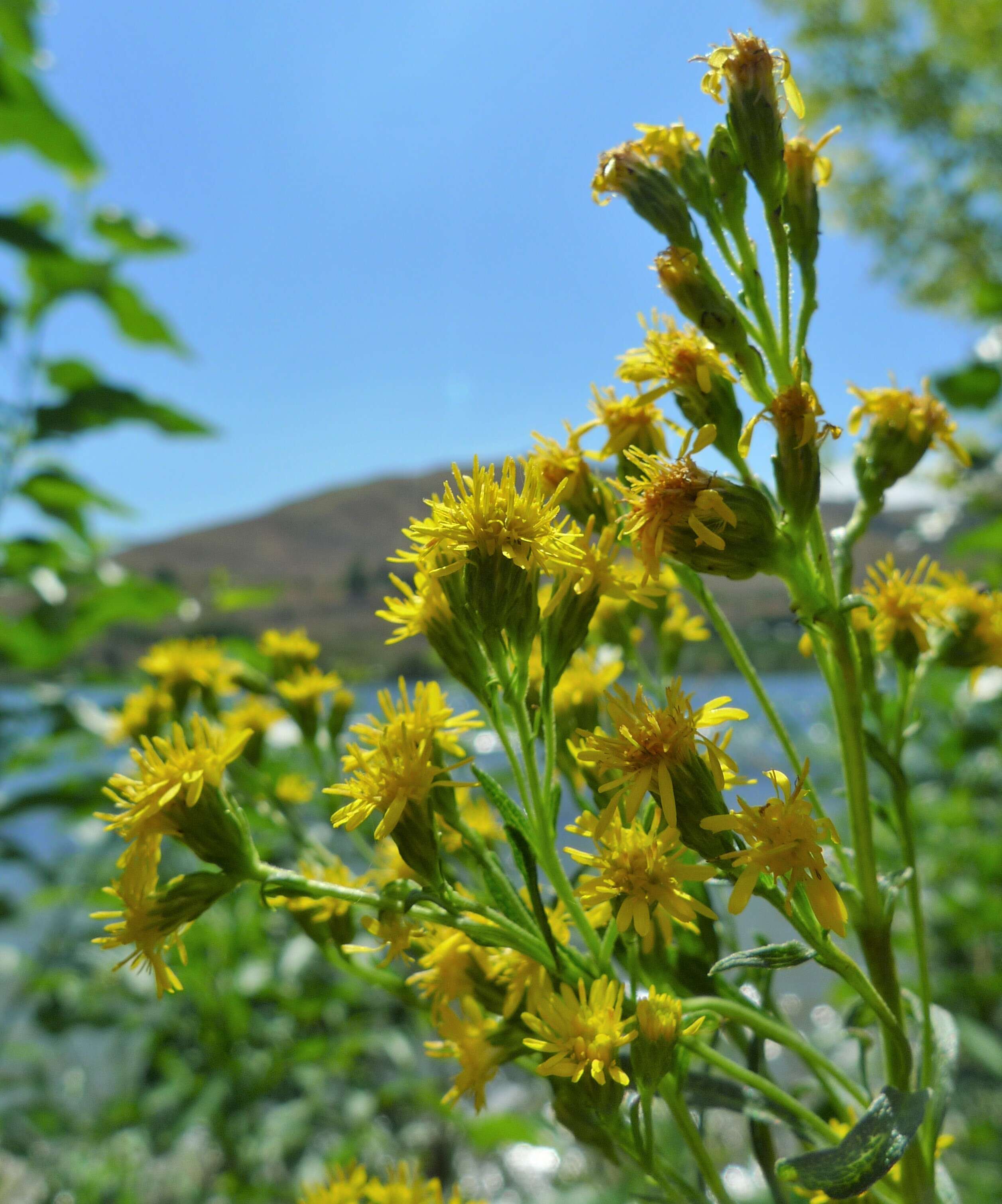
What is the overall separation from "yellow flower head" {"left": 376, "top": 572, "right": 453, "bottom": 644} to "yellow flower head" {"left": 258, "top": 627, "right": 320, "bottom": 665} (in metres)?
0.36

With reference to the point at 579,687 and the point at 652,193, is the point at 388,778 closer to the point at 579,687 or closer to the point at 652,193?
the point at 579,687

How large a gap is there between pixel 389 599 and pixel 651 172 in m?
Result: 0.30

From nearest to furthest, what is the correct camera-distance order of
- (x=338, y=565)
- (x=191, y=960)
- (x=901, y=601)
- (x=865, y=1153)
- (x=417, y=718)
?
(x=865, y=1153) < (x=417, y=718) < (x=901, y=601) < (x=191, y=960) < (x=338, y=565)

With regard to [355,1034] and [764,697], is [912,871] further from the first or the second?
[355,1034]

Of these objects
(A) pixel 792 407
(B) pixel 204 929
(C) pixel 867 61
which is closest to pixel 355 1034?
(B) pixel 204 929

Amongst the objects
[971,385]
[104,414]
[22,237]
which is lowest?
[971,385]

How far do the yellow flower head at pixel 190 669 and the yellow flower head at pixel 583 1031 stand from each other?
0.60 metres

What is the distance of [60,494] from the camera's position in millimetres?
1848

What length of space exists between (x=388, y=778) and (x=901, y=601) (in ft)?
1.18

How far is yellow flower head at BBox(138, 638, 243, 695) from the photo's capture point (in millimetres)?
905

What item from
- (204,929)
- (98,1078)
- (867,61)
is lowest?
(98,1078)

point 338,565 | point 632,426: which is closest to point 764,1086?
point 632,426

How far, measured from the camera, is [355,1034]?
5.91ft

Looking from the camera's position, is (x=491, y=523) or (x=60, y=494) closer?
(x=491, y=523)
